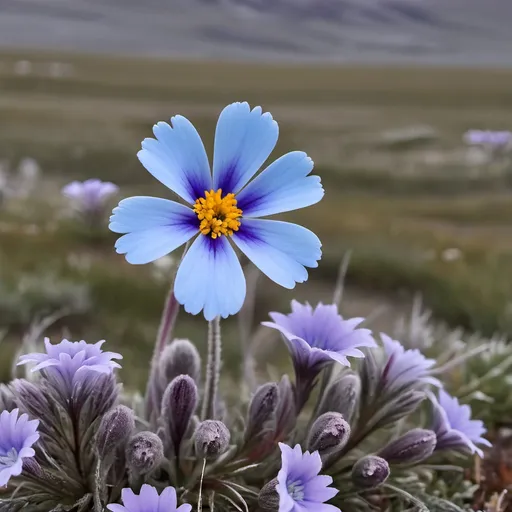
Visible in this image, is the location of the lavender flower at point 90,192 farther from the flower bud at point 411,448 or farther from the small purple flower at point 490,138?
the small purple flower at point 490,138

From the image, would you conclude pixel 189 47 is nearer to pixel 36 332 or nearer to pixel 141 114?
pixel 141 114

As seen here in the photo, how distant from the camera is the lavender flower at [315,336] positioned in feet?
0.95

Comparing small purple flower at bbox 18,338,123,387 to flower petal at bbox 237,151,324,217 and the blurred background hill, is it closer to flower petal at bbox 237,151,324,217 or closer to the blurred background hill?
flower petal at bbox 237,151,324,217

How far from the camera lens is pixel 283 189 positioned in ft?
0.84

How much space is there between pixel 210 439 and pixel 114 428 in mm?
37

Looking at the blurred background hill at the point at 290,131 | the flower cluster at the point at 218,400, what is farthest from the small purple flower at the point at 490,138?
the flower cluster at the point at 218,400

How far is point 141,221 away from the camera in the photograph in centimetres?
23

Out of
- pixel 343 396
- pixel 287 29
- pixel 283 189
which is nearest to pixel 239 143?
pixel 283 189

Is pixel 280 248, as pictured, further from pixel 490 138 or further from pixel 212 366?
pixel 490 138

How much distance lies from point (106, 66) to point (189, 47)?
0.24 metres

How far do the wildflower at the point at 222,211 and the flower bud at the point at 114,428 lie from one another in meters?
0.06

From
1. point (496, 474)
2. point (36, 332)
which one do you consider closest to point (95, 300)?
point (36, 332)

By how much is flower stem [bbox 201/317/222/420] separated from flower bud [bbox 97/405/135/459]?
0.04 m

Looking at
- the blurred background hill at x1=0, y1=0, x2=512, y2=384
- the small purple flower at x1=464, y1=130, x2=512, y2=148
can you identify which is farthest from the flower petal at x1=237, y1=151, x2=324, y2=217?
the small purple flower at x1=464, y1=130, x2=512, y2=148
